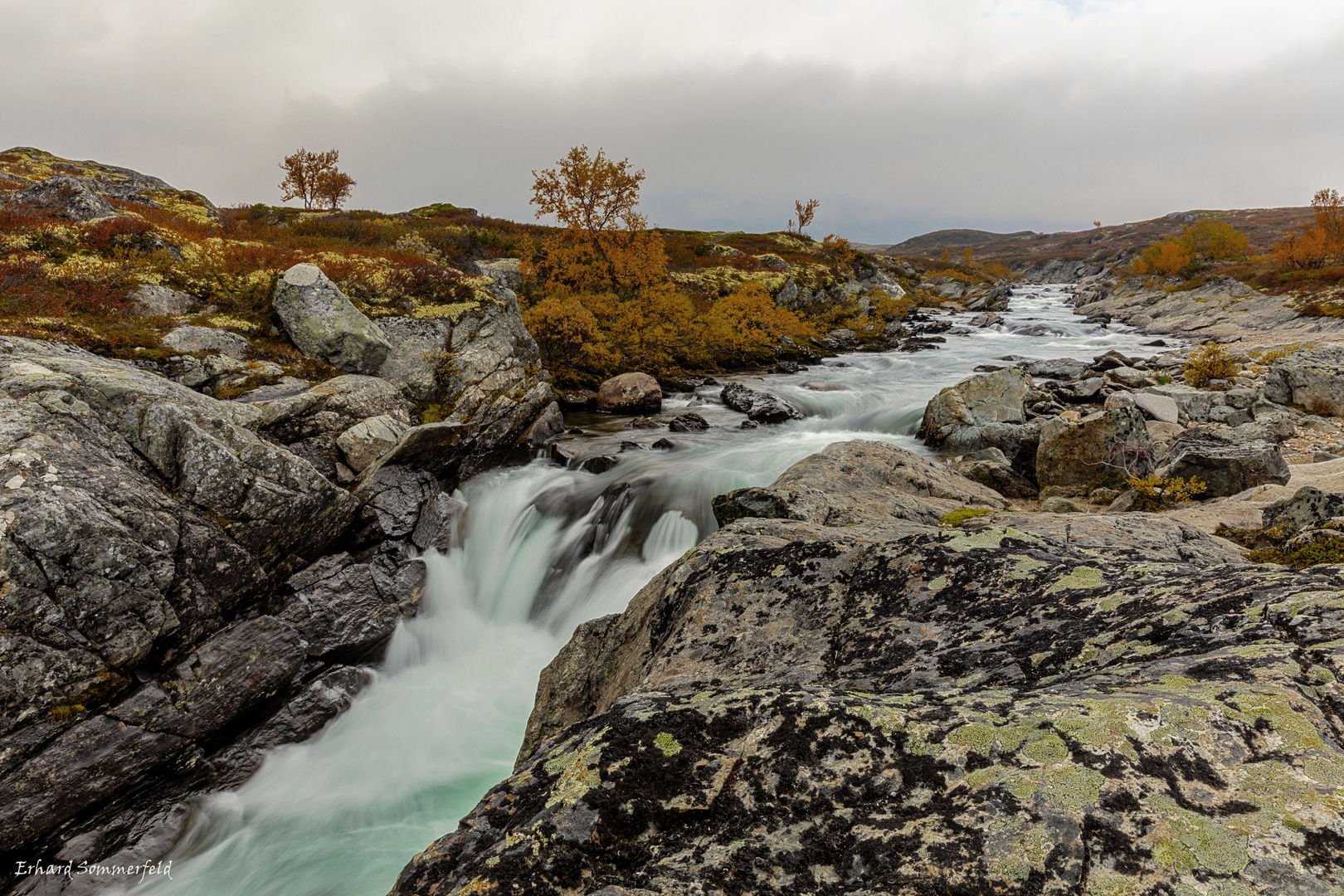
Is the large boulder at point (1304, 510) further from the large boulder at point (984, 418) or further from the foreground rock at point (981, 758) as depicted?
the large boulder at point (984, 418)

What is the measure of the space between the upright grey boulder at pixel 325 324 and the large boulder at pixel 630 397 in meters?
8.79

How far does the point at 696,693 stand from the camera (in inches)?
124

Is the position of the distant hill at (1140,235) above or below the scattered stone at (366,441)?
above

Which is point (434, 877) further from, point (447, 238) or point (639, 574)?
point (447, 238)

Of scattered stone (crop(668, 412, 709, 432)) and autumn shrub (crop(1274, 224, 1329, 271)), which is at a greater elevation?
autumn shrub (crop(1274, 224, 1329, 271))

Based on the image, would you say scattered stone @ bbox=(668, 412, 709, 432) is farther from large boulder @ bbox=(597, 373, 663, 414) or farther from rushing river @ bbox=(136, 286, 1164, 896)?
large boulder @ bbox=(597, 373, 663, 414)

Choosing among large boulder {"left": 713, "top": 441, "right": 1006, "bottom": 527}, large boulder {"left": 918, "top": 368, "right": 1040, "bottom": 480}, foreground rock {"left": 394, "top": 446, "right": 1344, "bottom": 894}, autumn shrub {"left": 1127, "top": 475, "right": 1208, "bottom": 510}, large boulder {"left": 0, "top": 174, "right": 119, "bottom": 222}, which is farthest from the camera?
large boulder {"left": 0, "top": 174, "right": 119, "bottom": 222}

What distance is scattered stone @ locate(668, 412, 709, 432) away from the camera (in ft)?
69.9

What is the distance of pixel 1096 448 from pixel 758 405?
1279cm

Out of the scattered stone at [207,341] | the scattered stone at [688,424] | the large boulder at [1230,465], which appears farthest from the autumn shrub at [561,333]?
the large boulder at [1230,465]

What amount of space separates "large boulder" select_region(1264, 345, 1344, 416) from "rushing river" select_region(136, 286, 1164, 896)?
10.5m

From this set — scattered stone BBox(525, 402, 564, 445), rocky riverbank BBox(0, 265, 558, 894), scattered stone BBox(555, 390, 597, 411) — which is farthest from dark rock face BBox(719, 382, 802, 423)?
rocky riverbank BBox(0, 265, 558, 894)

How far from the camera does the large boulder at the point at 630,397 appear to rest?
78.1 feet

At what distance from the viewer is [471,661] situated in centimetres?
1155
